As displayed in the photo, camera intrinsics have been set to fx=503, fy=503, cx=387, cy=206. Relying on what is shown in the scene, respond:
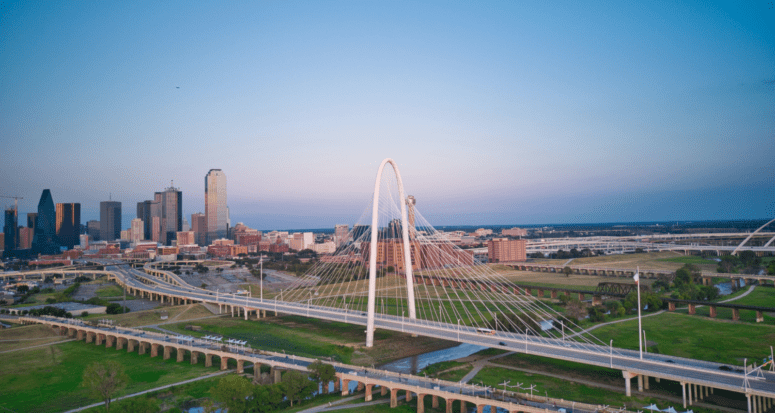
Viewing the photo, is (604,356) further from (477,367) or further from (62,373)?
(62,373)

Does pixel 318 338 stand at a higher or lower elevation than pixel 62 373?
higher

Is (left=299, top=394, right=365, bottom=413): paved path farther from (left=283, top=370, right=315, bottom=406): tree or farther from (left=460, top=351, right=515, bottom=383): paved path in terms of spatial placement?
(left=460, top=351, right=515, bottom=383): paved path

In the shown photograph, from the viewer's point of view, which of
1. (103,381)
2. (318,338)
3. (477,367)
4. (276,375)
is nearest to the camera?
(103,381)

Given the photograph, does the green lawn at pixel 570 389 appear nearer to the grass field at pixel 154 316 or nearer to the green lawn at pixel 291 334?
the green lawn at pixel 291 334

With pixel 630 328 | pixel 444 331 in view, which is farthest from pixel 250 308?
pixel 630 328

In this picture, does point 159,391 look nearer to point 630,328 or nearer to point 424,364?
point 424,364

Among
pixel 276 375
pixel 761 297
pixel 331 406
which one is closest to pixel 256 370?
pixel 276 375
